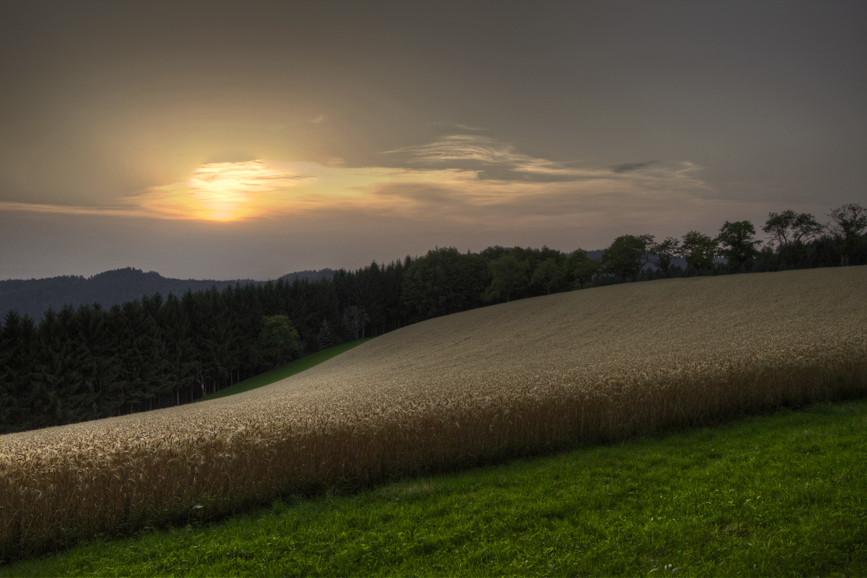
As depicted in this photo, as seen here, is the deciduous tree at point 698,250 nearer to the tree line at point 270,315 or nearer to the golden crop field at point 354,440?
the tree line at point 270,315

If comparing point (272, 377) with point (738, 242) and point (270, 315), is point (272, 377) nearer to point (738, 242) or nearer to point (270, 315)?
point (270, 315)

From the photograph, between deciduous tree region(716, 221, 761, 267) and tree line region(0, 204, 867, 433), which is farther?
deciduous tree region(716, 221, 761, 267)

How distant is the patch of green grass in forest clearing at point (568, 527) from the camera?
5.57 meters

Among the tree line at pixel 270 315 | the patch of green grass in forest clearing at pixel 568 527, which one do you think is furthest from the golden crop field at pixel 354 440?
the tree line at pixel 270 315

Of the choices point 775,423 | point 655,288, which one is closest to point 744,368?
point 775,423

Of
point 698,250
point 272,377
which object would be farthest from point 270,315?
point 698,250

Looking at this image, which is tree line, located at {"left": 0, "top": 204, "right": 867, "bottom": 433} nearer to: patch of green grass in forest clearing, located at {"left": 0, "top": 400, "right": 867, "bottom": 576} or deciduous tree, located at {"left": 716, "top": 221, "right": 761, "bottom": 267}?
deciduous tree, located at {"left": 716, "top": 221, "right": 761, "bottom": 267}

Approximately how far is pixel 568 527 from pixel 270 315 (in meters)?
89.4

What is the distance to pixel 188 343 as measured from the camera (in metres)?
71.0

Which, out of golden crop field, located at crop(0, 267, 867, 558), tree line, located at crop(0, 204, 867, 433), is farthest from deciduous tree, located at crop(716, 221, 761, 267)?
golden crop field, located at crop(0, 267, 867, 558)

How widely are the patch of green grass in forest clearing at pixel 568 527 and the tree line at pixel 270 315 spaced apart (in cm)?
6247

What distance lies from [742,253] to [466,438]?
75797 mm

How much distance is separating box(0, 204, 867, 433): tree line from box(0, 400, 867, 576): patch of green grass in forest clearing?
62469 millimetres

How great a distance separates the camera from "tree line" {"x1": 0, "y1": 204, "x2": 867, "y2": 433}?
54750 mm
